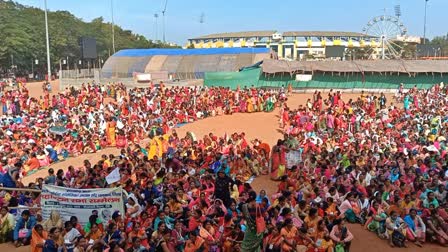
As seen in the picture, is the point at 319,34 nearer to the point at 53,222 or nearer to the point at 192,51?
the point at 192,51

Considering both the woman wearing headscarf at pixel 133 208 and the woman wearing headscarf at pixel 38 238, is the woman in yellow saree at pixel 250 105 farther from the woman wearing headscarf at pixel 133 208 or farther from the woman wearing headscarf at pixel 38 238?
the woman wearing headscarf at pixel 38 238

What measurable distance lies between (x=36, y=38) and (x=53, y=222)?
43.9 meters

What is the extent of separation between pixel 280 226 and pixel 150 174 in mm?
3872

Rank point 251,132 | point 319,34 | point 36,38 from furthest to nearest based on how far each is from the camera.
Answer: point 319,34 < point 36,38 < point 251,132

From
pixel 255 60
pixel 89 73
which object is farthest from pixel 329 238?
pixel 89 73

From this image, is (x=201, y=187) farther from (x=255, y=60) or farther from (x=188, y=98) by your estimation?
(x=255, y=60)

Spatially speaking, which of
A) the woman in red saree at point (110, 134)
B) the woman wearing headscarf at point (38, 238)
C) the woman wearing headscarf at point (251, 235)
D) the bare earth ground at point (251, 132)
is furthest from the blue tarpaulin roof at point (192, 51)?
the woman wearing headscarf at point (251, 235)

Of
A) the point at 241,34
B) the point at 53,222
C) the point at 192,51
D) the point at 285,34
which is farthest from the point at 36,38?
the point at 241,34

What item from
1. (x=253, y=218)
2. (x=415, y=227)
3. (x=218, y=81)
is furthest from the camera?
(x=218, y=81)

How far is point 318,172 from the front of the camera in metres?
10.2

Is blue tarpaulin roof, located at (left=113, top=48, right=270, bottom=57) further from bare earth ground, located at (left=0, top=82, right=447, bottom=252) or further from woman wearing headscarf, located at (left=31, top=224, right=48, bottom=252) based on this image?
woman wearing headscarf, located at (left=31, top=224, right=48, bottom=252)

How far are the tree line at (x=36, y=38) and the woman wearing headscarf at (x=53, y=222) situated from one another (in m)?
38.8

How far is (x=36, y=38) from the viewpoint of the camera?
155 ft

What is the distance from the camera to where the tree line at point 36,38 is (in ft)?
143
